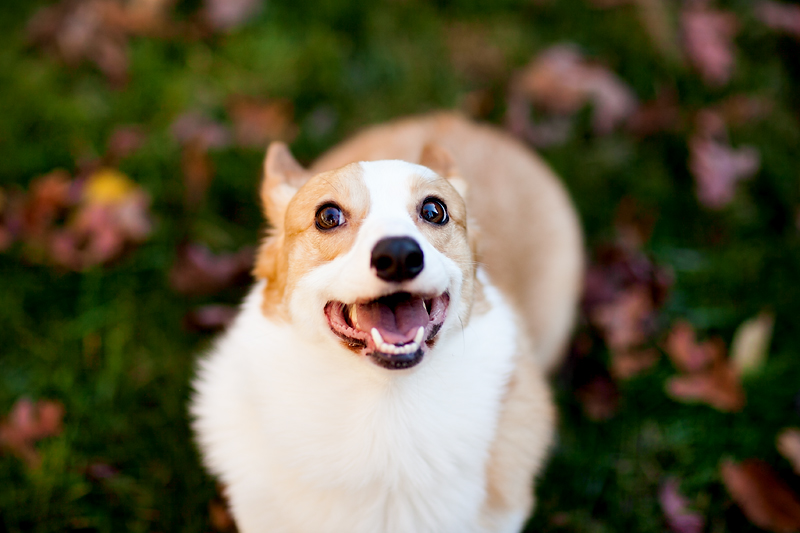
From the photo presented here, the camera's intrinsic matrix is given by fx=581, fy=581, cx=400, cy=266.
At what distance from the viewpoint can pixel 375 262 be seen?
2.05 m

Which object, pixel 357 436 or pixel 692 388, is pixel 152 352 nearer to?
pixel 357 436

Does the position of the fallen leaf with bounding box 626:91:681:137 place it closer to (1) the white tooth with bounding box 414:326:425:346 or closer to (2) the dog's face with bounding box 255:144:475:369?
(2) the dog's face with bounding box 255:144:475:369

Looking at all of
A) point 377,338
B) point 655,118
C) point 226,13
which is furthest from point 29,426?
point 655,118

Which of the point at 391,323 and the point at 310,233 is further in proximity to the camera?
the point at 310,233

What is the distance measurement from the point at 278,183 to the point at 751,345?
3.17 meters

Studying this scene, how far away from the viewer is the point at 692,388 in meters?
3.63

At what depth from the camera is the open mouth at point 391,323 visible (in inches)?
84.0

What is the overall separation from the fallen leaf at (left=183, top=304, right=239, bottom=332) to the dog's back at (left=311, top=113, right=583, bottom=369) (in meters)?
1.15

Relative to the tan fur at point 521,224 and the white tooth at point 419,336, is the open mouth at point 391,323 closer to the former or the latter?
the white tooth at point 419,336

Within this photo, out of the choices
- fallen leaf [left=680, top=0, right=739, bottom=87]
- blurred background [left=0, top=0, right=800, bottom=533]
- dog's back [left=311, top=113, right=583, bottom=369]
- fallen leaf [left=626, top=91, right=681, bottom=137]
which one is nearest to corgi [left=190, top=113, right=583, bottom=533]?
dog's back [left=311, top=113, right=583, bottom=369]

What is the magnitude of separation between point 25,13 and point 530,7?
14.6 feet

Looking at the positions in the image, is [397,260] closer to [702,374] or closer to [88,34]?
[702,374]

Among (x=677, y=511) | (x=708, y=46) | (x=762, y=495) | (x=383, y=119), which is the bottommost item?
(x=677, y=511)

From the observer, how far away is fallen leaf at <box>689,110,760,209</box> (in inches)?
178
